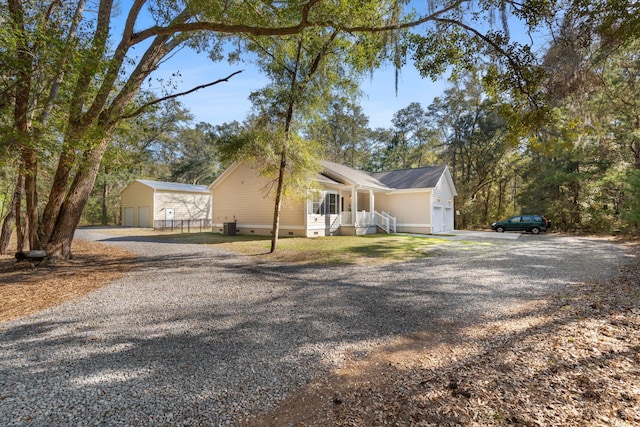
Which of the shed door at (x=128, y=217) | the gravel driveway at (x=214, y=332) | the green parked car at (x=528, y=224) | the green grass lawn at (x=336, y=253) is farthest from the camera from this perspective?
the shed door at (x=128, y=217)

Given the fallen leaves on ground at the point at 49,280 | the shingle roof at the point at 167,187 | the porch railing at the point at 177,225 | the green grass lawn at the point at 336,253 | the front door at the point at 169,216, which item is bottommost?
the fallen leaves on ground at the point at 49,280

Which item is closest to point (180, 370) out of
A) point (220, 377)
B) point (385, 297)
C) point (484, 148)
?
point (220, 377)

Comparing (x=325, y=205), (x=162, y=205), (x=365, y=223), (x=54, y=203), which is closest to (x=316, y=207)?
(x=325, y=205)

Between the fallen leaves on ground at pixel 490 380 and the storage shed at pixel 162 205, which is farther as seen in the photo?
the storage shed at pixel 162 205

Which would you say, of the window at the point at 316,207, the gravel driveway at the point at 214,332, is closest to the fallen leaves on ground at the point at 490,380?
the gravel driveway at the point at 214,332

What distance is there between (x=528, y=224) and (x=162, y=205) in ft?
95.7

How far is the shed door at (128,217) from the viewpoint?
2803 cm

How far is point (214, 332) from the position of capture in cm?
395

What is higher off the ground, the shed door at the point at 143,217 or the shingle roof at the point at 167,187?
the shingle roof at the point at 167,187

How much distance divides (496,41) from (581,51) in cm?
151

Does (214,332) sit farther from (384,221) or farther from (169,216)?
(169,216)

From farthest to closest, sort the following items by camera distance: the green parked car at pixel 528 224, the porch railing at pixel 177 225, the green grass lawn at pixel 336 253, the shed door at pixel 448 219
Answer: the porch railing at pixel 177 225 → the green parked car at pixel 528 224 → the shed door at pixel 448 219 → the green grass lawn at pixel 336 253

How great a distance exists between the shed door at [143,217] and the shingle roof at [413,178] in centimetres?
1995

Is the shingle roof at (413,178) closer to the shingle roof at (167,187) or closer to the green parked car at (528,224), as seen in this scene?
the green parked car at (528,224)
